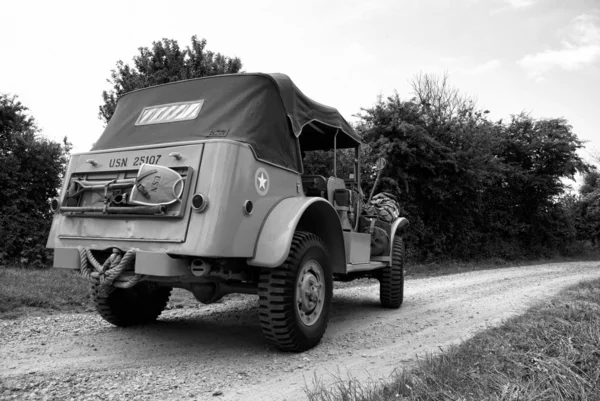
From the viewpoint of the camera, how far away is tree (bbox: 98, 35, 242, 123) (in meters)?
16.1

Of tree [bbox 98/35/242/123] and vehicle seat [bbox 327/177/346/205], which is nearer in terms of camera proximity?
vehicle seat [bbox 327/177/346/205]

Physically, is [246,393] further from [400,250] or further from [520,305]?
[520,305]

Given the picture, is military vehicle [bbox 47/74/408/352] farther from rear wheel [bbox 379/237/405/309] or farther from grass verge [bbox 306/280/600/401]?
rear wheel [bbox 379/237/405/309]

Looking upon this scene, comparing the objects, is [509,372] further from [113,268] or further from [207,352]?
[113,268]

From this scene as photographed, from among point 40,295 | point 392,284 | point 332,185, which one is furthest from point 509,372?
point 40,295

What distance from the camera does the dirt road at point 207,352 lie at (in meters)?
3.30

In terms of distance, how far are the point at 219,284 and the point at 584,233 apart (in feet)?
77.8

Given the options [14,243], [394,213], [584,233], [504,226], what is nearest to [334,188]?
[394,213]

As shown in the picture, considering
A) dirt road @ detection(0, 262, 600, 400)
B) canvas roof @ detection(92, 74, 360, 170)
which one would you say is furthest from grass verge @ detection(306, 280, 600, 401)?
canvas roof @ detection(92, 74, 360, 170)

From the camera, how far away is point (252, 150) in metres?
4.05

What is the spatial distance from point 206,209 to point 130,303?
2107 mm

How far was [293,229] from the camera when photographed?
13.1 ft

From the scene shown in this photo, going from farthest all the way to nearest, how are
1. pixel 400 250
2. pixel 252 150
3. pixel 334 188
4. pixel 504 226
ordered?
pixel 504 226
pixel 400 250
pixel 334 188
pixel 252 150

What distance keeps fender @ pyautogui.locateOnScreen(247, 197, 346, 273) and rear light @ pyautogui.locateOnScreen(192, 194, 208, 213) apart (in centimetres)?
58
